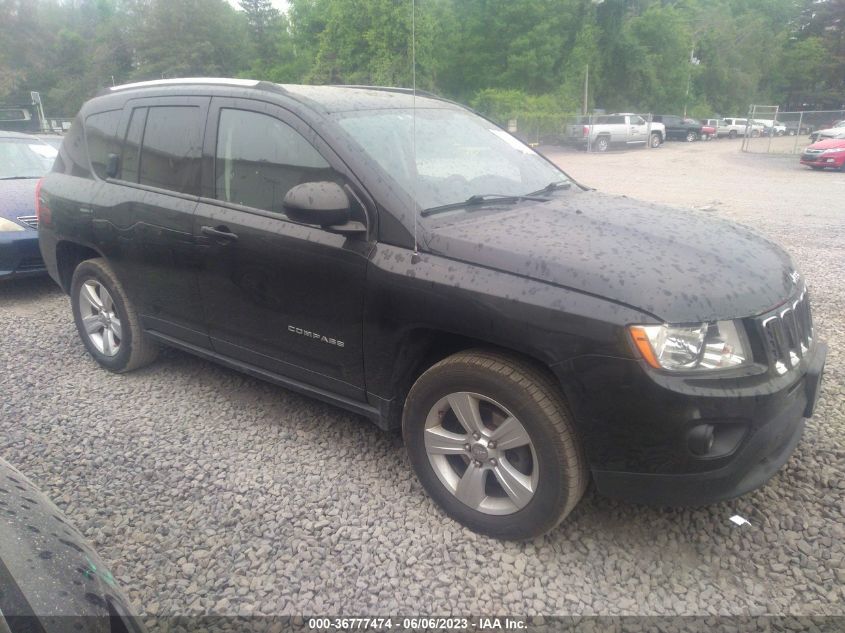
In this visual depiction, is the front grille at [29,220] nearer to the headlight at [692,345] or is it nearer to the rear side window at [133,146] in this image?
the rear side window at [133,146]

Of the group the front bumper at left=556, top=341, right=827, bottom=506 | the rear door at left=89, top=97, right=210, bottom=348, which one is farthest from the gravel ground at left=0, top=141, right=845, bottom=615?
the rear door at left=89, top=97, right=210, bottom=348

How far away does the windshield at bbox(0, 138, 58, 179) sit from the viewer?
7238mm

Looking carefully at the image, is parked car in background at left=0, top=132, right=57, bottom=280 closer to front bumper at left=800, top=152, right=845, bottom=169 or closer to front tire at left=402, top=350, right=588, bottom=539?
front tire at left=402, top=350, right=588, bottom=539

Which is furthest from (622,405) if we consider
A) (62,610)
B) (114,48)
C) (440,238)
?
(114,48)

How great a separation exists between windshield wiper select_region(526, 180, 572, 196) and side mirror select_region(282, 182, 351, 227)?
110cm

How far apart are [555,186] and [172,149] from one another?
224cm

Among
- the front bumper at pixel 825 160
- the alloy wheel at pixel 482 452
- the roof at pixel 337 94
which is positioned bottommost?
the front bumper at pixel 825 160

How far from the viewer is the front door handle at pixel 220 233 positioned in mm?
3232

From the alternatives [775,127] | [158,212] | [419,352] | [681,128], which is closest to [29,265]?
[158,212]

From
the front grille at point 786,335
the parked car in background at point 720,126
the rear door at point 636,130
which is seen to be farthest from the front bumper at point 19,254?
the parked car in background at point 720,126

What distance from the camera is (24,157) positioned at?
754cm

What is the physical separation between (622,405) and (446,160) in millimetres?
1612

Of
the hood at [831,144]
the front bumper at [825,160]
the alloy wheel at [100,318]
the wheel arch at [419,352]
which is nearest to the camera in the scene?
the wheel arch at [419,352]

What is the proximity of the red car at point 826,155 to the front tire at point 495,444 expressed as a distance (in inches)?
848
